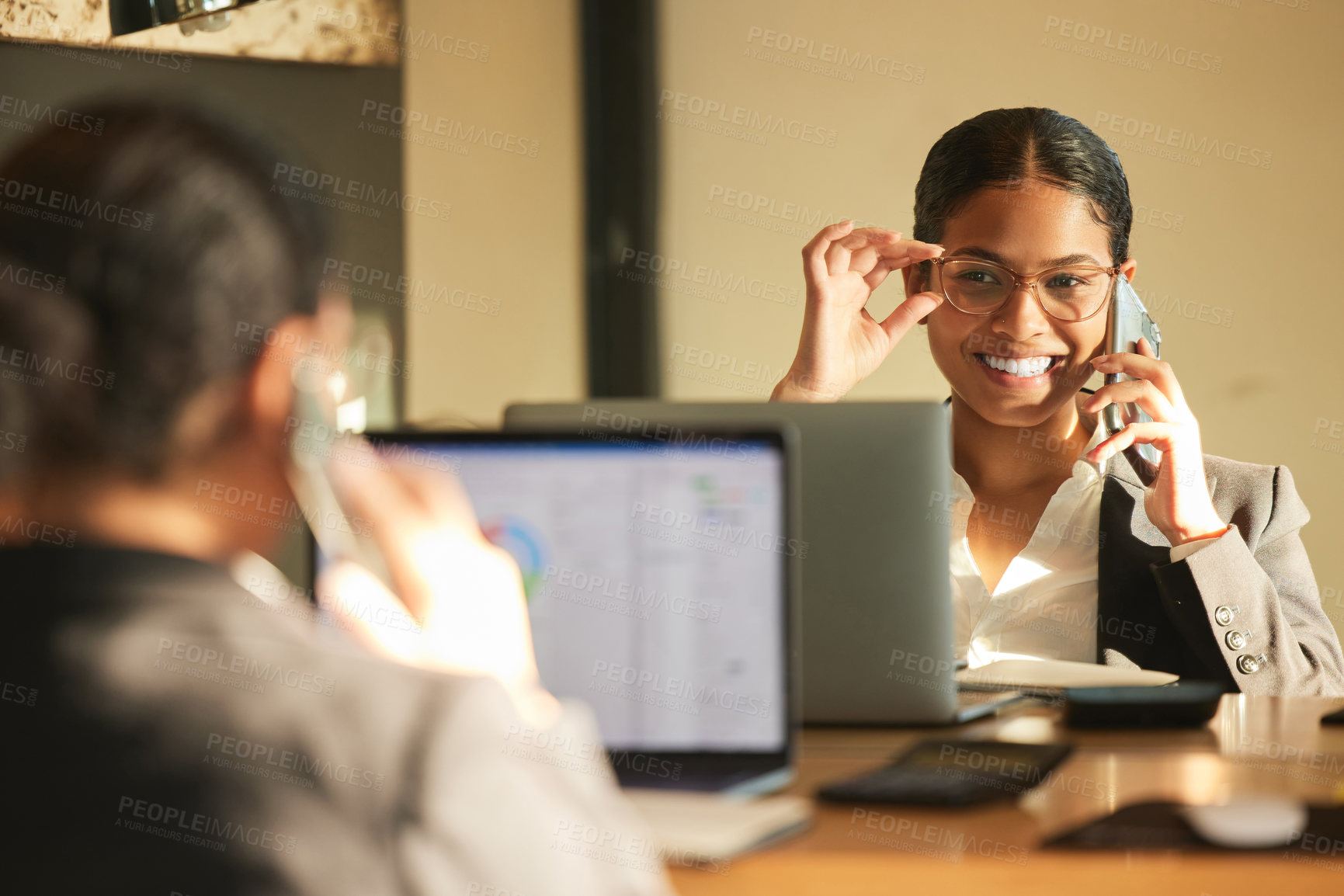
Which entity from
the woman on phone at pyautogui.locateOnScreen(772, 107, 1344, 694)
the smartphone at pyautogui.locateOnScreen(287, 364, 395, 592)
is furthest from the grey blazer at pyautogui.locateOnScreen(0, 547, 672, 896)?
the woman on phone at pyautogui.locateOnScreen(772, 107, 1344, 694)

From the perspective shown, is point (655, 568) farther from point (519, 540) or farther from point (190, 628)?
point (190, 628)

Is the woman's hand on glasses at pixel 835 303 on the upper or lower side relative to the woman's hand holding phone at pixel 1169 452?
upper

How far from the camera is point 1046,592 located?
70.4 inches

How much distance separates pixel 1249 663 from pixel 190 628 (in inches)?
53.2

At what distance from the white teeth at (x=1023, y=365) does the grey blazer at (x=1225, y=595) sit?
0.59ft

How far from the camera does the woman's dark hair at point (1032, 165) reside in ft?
6.11

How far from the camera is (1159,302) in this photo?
303 centimetres

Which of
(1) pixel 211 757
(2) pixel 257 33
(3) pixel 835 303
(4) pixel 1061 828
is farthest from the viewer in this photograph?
(2) pixel 257 33

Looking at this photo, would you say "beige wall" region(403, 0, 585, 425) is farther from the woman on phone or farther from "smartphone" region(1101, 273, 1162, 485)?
"smartphone" region(1101, 273, 1162, 485)

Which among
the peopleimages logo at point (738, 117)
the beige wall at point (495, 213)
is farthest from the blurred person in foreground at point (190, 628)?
the peopleimages logo at point (738, 117)

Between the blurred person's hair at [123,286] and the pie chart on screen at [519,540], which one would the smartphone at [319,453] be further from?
the pie chart on screen at [519,540]

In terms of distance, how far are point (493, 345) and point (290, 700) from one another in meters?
2.97

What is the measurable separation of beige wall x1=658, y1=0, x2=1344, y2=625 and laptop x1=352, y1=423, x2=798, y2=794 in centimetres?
232

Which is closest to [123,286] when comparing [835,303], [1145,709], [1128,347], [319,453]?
[319,453]
